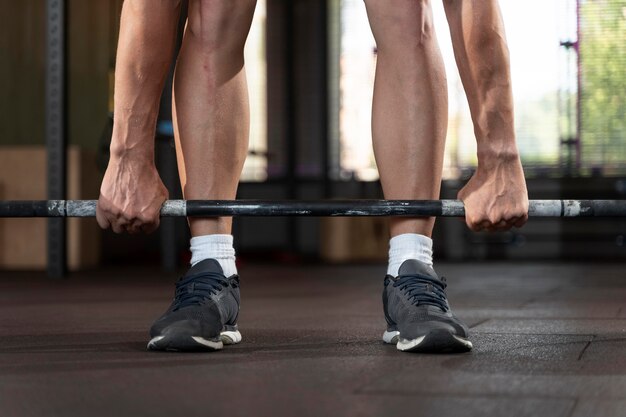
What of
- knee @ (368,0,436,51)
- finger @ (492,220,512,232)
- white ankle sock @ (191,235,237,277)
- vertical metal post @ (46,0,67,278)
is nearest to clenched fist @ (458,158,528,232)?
finger @ (492,220,512,232)

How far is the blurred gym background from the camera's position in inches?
181

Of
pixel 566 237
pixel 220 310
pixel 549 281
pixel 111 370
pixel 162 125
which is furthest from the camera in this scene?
pixel 566 237

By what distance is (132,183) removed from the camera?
130cm

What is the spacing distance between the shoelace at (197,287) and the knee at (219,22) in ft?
1.06

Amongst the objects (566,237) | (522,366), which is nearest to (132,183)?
(522,366)

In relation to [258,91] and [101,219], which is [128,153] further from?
[258,91]

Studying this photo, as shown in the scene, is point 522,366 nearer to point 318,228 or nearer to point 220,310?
point 220,310

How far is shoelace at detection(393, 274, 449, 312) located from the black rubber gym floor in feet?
0.27

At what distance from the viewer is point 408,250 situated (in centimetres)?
134

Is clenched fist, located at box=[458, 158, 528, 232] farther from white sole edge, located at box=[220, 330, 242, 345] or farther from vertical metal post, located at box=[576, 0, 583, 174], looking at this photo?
vertical metal post, located at box=[576, 0, 583, 174]

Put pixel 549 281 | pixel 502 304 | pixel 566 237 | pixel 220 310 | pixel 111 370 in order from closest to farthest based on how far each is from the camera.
Answer: pixel 111 370, pixel 220 310, pixel 502 304, pixel 549 281, pixel 566 237

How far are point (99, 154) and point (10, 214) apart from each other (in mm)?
2472

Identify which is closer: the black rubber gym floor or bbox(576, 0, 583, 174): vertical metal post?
the black rubber gym floor

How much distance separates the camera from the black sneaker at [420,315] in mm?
1193
